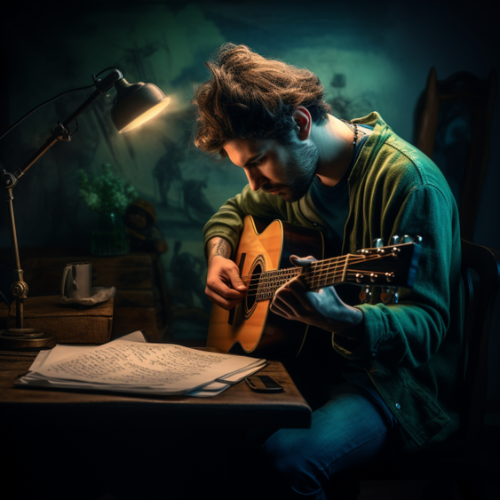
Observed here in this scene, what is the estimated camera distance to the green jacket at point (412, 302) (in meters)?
1.09

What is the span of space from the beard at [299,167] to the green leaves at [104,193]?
4.09 feet

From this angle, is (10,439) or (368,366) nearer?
(10,439)

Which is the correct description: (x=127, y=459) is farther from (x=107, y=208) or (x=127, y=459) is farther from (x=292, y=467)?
(x=107, y=208)

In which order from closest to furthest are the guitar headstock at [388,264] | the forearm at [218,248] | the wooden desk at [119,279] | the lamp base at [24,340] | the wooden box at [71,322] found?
the guitar headstock at [388,264], the lamp base at [24,340], the wooden box at [71,322], the forearm at [218,248], the wooden desk at [119,279]

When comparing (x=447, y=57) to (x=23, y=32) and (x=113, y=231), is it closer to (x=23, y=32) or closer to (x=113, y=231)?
(x=113, y=231)

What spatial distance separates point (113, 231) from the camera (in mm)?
2371

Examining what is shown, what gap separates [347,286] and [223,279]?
1.73ft

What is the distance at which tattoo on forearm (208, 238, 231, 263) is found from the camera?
6.29 ft

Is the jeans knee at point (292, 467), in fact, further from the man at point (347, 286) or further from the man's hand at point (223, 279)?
the man's hand at point (223, 279)

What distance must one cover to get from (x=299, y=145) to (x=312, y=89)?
230 millimetres

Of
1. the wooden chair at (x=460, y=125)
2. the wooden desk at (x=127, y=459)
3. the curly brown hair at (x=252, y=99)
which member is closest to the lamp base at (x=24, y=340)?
the wooden desk at (x=127, y=459)

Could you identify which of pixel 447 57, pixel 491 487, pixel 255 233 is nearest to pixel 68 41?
pixel 255 233

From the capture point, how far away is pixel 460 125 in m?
2.52

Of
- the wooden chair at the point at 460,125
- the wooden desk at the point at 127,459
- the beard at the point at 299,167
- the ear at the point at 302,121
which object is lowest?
the wooden desk at the point at 127,459
